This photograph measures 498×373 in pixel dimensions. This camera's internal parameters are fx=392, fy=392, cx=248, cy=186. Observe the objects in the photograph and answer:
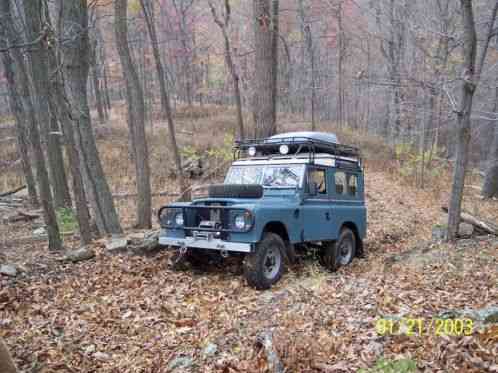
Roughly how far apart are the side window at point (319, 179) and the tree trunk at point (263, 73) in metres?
3.31

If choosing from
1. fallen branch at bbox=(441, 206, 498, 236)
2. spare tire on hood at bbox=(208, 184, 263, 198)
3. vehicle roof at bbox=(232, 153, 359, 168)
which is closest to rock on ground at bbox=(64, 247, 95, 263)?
spare tire on hood at bbox=(208, 184, 263, 198)

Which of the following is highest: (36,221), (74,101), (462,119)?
(74,101)

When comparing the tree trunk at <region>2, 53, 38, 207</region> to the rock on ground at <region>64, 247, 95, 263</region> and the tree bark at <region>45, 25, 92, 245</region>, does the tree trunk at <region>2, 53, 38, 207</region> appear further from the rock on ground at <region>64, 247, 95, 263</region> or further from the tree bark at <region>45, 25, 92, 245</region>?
the rock on ground at <region>64, 247, 95, 263</region>

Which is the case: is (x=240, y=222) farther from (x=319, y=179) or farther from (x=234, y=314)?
(x=319, y=179)

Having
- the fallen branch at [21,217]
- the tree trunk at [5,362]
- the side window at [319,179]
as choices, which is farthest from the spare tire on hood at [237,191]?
the fallen branch at [21,217]

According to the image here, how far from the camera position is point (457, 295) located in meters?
4.78

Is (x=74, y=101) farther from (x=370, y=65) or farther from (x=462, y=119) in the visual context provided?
(x=370, y=65)

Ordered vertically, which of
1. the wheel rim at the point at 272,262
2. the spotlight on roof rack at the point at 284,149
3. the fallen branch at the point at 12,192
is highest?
the spotlight on roof rack at the point at 284,149

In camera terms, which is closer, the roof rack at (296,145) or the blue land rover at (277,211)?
the blue land rover at (277,211)

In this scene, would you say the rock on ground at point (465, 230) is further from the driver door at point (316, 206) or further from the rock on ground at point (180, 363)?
the rock on ground at point (180, 363)

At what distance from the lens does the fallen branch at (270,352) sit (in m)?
3.31

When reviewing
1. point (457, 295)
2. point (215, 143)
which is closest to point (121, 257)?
point (457, 295)

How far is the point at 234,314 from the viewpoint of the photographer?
16.6ft

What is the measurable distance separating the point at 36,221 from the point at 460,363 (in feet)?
45.6
